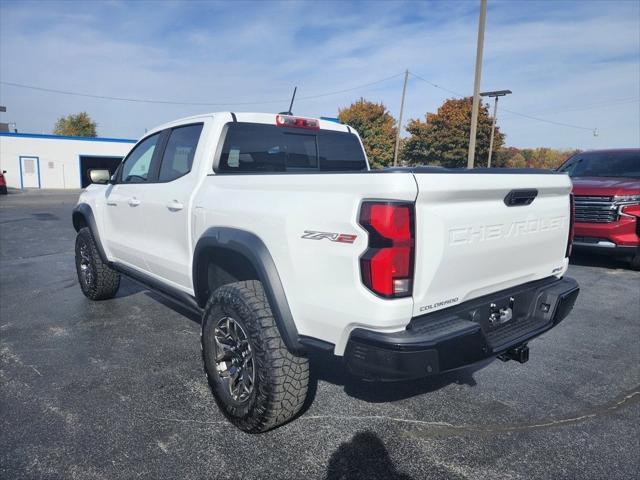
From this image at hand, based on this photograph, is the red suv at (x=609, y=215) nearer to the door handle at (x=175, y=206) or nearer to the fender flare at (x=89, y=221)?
the door handle at (x=175, y=206)

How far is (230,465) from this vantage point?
2.41 meters

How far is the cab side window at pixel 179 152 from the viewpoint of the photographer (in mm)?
3508

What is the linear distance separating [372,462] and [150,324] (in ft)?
9.72

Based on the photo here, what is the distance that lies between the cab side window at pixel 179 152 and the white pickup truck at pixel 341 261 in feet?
0.06

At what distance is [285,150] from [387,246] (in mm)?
1944

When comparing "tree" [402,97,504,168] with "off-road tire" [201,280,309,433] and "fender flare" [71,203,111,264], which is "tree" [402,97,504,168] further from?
"off-road tire" [201,280,309,433]

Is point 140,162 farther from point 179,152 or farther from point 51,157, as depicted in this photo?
point 51,157

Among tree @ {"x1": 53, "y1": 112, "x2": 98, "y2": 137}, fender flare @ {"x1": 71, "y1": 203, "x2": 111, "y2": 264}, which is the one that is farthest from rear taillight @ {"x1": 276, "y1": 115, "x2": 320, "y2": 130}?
tree @ {"x1": 53, "y1": 112, "x2": 98, "y2": 137}

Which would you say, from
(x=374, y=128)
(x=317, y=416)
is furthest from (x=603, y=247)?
(x=374, y=128)

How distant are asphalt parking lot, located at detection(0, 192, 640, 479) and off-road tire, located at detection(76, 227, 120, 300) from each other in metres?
0.57

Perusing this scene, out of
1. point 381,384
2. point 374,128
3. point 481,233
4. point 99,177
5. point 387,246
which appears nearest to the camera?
point 387,246

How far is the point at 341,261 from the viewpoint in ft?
6.99

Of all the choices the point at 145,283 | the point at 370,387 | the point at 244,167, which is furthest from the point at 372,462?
the point at 145,283

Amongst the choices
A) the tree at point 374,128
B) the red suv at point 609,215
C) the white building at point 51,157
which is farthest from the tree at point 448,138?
the red suv at point 609,215
